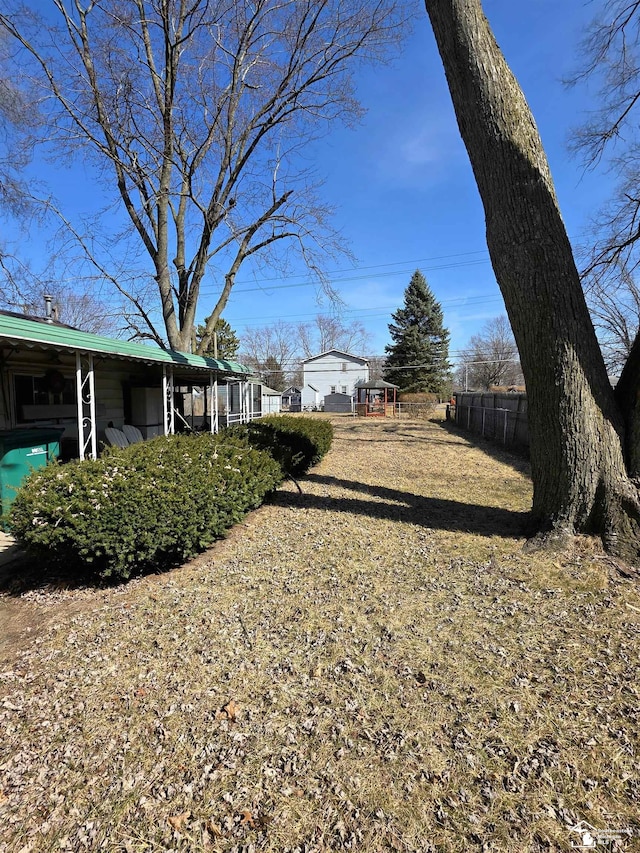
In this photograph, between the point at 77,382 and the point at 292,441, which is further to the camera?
the point at 292,441

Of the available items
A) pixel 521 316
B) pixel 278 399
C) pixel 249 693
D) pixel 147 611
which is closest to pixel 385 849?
pixel 249 693

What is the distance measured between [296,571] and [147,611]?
4.26ft

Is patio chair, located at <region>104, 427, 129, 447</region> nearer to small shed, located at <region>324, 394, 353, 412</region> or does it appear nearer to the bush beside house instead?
the bush beside house

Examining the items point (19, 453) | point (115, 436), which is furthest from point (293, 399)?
point (19, 453)

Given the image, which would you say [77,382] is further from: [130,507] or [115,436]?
[115,436]

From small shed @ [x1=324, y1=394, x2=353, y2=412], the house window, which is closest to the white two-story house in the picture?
small shed @ [x1=324, y1=394, x2=353, y2=412]

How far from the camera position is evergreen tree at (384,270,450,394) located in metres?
35.4

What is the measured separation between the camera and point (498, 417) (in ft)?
46.9

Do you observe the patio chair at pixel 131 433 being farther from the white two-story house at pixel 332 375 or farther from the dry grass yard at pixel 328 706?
the white two-story house at pixel 332 375

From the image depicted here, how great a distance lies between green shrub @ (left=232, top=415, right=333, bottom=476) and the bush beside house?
1552 millimetres

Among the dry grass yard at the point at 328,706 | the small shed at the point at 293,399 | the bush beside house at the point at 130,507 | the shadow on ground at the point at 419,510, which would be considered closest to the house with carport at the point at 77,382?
the bush beside house at the point at 130,507

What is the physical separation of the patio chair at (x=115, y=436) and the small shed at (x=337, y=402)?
31089 millimetres

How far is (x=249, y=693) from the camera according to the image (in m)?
2.31

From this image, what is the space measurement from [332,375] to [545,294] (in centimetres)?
3953
